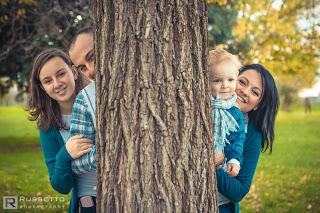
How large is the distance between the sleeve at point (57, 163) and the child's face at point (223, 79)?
823 millimetres

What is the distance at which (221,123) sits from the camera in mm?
2273

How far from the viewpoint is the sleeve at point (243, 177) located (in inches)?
91.5

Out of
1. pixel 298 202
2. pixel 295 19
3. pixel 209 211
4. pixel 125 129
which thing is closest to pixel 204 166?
pixel 209 211

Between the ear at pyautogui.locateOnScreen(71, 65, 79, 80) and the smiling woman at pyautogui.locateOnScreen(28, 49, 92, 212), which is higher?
the ear at pyautogui.locateOnScreen(71, 65, 79, 80)

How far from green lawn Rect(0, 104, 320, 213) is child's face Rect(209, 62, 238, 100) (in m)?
4.78

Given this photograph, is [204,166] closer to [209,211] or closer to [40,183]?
[209,211]

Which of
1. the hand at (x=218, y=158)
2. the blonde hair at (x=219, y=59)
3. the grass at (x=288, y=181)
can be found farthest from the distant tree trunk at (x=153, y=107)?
the grass at (x=288, y=181)

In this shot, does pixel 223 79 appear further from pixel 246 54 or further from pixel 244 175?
pixel 246 54

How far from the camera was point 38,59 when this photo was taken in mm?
2676

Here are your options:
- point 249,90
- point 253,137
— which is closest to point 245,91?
point 249,90

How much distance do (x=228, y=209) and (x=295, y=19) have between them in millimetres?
8192

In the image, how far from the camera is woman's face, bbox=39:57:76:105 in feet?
8.56

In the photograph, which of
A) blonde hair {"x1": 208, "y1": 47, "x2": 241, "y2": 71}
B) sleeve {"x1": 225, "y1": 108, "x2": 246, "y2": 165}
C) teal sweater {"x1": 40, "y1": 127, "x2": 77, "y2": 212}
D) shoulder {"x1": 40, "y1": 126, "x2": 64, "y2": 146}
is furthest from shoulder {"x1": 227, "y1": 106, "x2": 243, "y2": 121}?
shoulder {"x1": 40, "y1": 126, "x2": 64, "y2": 146}

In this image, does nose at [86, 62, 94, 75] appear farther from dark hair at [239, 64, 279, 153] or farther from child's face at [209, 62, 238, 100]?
dark hair at [239, 64, 279, 153]
